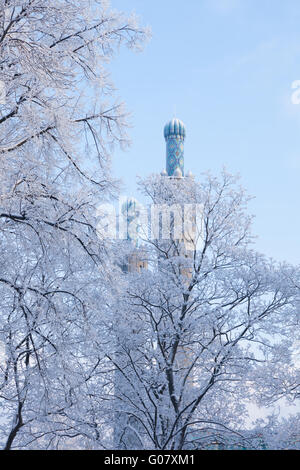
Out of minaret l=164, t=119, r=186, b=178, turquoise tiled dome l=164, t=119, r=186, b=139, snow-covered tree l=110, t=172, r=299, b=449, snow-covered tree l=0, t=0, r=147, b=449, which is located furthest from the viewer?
turquoise tiled dome l=164, t=119, r=186, b=139

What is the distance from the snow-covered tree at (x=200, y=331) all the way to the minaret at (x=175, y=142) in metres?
22.1

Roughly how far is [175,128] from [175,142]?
910 mm

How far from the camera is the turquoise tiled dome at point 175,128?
3688cm

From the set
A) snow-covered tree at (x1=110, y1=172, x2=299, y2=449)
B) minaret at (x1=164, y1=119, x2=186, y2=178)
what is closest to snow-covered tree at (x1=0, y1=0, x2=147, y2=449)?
snow-covered tree at (x1=110, y1=172, x2=299, y2=449)

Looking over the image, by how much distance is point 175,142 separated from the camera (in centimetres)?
3722

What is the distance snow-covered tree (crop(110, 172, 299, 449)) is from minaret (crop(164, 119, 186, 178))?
72.6 feet

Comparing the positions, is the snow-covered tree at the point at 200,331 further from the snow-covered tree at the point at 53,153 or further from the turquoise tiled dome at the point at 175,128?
the turquoise tiled dome at the point at 175,128

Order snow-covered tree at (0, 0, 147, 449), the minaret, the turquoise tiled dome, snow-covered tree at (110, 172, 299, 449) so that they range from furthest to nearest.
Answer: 1. the turquoise tiled dome
2. the minaret
3. snow-covered tree at (110, 172, 299, 449)
4. snow-covered tree at (0, 0, 147, 449)

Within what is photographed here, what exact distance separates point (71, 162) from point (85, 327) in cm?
252

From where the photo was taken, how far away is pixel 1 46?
7469 mm

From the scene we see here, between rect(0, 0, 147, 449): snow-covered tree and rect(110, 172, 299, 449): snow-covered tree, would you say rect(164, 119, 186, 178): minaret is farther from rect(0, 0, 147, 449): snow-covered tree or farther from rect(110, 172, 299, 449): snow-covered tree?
rect(0, 0, 147, 449): snow-covered tree

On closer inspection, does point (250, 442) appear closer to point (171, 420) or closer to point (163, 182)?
point (171, 420)

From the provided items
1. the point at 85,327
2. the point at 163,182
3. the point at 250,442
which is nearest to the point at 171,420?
the point at 250,442

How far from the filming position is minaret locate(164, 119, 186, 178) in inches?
1426
